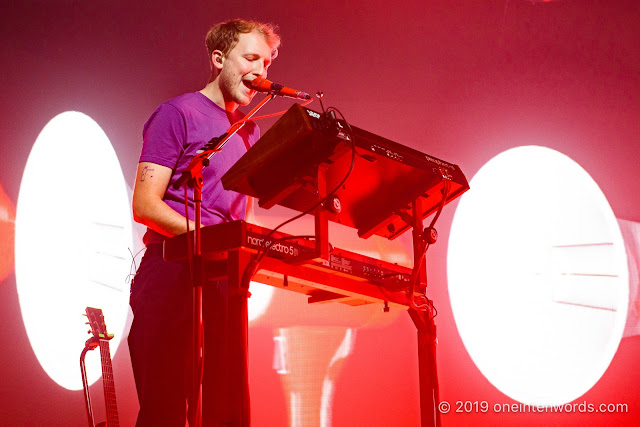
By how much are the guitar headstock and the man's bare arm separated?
979mm

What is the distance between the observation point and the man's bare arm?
1780 millimetres

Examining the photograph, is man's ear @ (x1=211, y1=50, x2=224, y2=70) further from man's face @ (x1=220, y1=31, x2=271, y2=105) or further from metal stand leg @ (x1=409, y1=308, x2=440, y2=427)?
metal stand leg @ (x1=409, y1=308, x2=440, y2=427)

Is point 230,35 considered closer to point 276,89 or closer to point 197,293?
point 276,89

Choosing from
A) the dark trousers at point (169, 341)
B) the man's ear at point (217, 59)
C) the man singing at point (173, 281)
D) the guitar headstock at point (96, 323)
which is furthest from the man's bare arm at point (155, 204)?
the guitar headstock at point (96, 323)

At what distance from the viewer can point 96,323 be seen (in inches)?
105

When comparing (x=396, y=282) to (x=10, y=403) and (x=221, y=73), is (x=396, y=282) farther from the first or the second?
(x=10, y=403)

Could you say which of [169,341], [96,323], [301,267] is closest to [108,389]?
[96,323]

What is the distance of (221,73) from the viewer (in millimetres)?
2275

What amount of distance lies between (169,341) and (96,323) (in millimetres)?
1003

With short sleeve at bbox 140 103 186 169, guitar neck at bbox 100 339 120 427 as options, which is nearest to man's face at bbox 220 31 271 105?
short sleeve at bbox 140 103 186 169

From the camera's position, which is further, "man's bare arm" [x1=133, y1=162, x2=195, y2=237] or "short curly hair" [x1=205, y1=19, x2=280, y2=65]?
"short curly hair" [x1=205, y1=19, x2=280, y2=65]

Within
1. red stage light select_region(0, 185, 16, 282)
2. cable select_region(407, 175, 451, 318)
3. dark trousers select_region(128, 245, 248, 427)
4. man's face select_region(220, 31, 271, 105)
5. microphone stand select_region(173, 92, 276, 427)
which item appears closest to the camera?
microphone stand select_region(173, 92, 276, 427)

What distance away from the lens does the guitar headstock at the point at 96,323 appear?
105 inches

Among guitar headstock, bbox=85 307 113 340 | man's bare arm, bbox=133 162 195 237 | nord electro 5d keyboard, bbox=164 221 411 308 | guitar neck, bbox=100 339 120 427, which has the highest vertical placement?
man's bare arm, bbox=133 162 195 237
